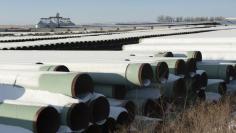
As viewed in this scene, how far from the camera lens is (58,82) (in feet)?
17.8

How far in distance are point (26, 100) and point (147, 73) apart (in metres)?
2.40

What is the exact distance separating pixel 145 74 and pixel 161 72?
2.18ft

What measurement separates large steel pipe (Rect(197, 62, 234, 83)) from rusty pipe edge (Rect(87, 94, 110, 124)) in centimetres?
496

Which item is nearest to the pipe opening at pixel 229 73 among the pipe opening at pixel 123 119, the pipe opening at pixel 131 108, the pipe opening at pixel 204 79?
the pipe opening at pixel 204 79

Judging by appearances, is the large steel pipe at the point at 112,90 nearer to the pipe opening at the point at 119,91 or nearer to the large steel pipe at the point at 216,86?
the pipe opening at the point at 119,91

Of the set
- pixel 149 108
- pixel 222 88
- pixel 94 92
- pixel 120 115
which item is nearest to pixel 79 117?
pixel 94 92

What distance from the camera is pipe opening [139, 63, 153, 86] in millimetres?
6535

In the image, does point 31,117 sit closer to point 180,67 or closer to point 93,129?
point 93,129

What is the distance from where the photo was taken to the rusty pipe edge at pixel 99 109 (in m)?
5.58

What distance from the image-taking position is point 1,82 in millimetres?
6141

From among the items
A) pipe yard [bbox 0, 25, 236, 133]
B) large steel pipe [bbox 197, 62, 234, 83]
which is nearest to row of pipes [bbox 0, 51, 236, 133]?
pipe yard [bbox 0, 25, 236, 133]

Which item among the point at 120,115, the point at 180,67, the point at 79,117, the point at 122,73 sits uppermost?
the point at 122,73

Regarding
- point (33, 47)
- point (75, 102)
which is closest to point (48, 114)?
point (75, 102)

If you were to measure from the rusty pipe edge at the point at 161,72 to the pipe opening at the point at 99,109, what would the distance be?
5.90 ft
